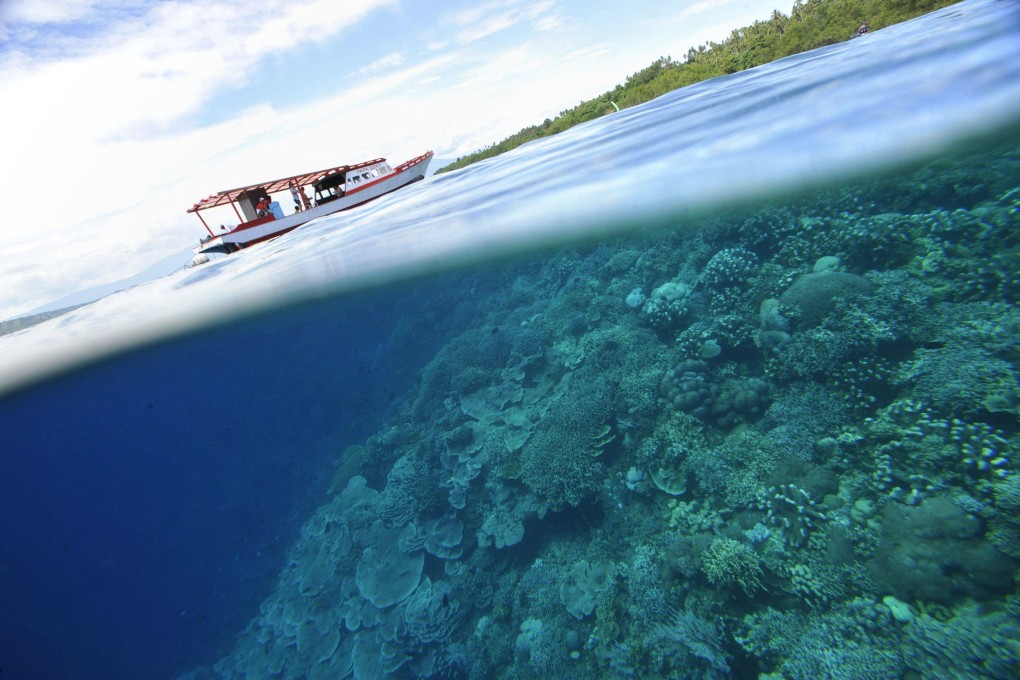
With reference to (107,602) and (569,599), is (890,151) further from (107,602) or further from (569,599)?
(107,602)

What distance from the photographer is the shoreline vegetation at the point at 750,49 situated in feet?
49.6

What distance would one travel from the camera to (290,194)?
15773 mm

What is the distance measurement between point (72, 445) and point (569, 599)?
92.4 ft

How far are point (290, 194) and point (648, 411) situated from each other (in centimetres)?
1554

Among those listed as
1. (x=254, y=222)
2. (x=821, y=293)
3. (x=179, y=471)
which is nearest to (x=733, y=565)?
(x=821, y=293)

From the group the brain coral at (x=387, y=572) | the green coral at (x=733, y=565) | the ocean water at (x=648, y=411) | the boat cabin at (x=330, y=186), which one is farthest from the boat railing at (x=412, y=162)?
the green coral at (x=733, y=565)

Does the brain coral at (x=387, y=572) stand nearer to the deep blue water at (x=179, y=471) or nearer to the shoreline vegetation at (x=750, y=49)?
the deep blue water at (x=179, y=471)

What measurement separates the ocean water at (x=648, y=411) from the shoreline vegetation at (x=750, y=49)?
5.95 meters

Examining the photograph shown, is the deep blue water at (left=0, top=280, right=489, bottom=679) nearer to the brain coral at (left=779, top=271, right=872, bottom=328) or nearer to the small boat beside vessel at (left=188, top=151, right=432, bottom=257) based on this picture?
the small boat beside vessel at (left=188, top=151, right=432, bottom=257)

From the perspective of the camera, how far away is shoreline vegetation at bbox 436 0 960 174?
15.1m

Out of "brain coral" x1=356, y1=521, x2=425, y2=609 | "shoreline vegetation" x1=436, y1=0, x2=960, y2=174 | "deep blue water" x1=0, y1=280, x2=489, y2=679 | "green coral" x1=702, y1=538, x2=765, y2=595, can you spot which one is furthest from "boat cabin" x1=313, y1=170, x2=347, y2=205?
"green coral" x1=702, y1=538, x2=765, y2=595

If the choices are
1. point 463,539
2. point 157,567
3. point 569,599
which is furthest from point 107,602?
point 569,599

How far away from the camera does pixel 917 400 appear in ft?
16.5

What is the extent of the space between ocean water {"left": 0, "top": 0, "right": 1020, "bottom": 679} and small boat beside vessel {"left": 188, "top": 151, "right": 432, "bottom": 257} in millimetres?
1154
